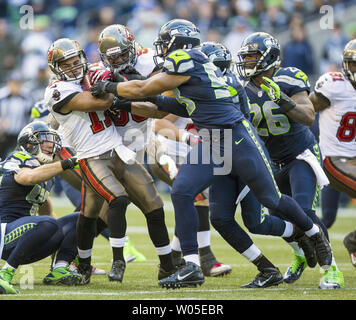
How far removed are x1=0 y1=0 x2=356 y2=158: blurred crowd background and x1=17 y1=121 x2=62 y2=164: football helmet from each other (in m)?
6.19

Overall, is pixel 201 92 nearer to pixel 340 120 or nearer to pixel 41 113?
pixel 340 120

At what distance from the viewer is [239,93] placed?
544cm

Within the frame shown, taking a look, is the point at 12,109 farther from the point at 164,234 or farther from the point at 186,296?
the point at 186,296

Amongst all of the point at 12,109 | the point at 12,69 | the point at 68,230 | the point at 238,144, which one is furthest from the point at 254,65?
the point at 12,69

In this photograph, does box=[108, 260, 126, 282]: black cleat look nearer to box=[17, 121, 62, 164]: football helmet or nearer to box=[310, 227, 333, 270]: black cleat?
box=[17, 121, 62, 164]: football helmet

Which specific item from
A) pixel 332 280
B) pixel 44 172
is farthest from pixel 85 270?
pixel 332 280

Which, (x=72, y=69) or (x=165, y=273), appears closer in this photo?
(x=72, y=69)

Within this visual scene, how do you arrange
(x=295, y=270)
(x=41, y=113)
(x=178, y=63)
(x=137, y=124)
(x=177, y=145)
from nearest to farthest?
(x=178, y=63), (x=295, y=270), (x=137, y=124), (x=177, y=145), (x=41, y=113)

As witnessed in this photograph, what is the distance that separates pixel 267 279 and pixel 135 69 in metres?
1.78

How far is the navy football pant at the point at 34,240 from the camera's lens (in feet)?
17.2

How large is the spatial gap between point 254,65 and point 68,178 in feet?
6.82

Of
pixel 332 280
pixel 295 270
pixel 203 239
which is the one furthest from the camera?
pixel 203 239

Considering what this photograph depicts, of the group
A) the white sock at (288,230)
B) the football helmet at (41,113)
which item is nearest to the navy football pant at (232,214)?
the white sock at (288,230)

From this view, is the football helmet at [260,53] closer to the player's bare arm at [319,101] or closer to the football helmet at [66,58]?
the player's bare arm at [319,101]
